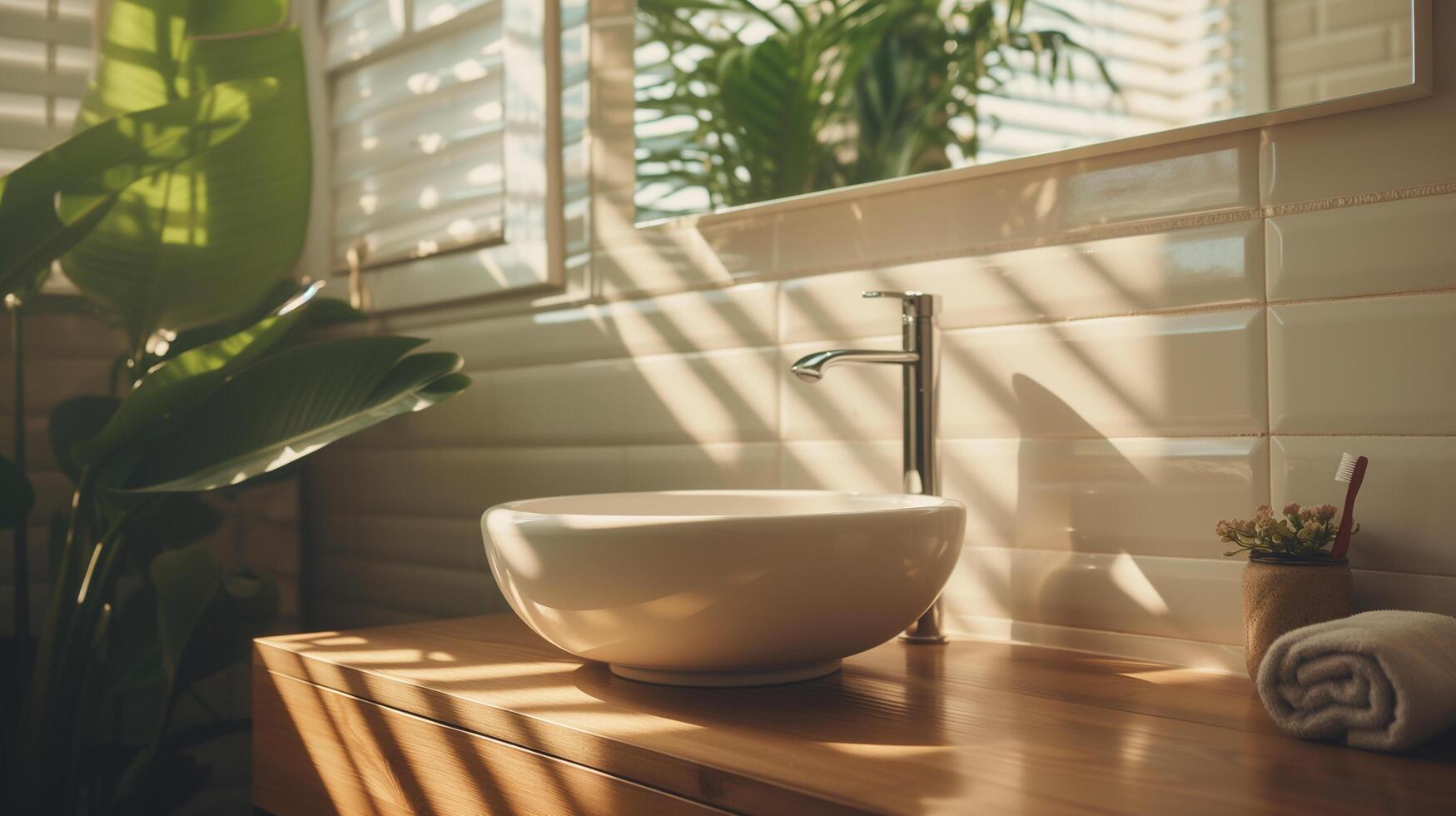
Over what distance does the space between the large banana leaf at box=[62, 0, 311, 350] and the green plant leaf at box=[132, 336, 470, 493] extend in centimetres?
27

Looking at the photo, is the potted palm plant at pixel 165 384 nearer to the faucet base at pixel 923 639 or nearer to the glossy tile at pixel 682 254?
the glossy tile at pixel 682 254

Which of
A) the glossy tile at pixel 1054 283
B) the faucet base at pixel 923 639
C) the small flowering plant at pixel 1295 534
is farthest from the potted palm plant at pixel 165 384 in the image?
the small flowering plant at pixel 1295 534

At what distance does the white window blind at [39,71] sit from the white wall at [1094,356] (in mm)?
972

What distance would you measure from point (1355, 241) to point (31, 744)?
158 centimetres

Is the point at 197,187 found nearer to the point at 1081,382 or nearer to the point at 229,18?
the point at 229,18

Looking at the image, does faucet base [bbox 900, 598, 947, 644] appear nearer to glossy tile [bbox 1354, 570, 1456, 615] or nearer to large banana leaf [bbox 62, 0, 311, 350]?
glossy tile [bbox 1354, 570, 1456, 615]

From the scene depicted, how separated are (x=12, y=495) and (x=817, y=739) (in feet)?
3.83

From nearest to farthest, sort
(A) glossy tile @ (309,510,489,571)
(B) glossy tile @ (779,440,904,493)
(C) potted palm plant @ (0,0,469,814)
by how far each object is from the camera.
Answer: (B) glossy tile @ (779,440,904,493) → (C) potted palm plant @ (0,0,469,814) → (A) glossy tile @ (309,510,489,571)

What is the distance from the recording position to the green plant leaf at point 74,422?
1.60 m

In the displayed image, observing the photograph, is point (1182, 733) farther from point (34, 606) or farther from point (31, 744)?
point (34, 606)

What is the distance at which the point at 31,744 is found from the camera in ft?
→ 4.80

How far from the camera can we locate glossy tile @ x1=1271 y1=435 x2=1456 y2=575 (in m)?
0.86

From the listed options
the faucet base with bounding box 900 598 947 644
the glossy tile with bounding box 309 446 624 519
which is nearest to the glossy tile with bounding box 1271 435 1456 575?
the faucet base with bounding box 900 598 947 644

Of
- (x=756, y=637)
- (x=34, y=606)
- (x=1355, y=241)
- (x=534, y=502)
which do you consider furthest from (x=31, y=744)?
(x=1355, y=241)
